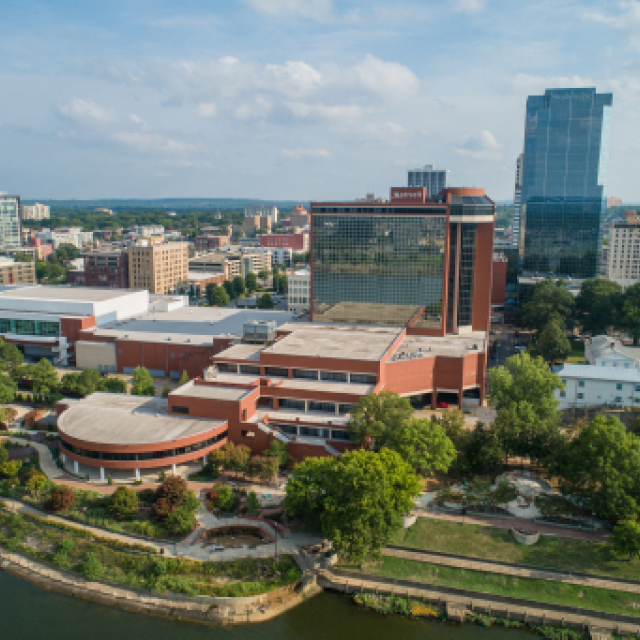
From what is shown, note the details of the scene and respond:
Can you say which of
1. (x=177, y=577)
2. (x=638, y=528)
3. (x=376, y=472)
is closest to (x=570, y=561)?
(x=638, y=528)

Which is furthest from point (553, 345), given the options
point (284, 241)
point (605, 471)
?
point (284, 241)

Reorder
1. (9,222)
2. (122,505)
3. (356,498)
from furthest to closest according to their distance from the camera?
(9,222)
(122,505)
(356,498)

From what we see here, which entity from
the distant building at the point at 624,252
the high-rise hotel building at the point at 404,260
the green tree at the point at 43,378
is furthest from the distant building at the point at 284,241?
the green tree at the point at 43,378

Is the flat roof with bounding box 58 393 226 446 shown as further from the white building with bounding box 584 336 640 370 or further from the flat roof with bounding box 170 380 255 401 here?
the white building with bounding box 584 336 640 370

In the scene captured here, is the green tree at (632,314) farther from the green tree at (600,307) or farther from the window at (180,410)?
the window at (180,410)

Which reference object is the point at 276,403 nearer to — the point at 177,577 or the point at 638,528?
the point at 177,577

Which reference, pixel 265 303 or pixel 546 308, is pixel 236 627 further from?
pixel 265 303

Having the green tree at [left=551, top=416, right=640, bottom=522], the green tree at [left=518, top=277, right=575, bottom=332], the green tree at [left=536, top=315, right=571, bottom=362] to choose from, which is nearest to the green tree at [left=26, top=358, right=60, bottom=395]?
the green tree at [left=551, top=416, right=640, bottom=522]
